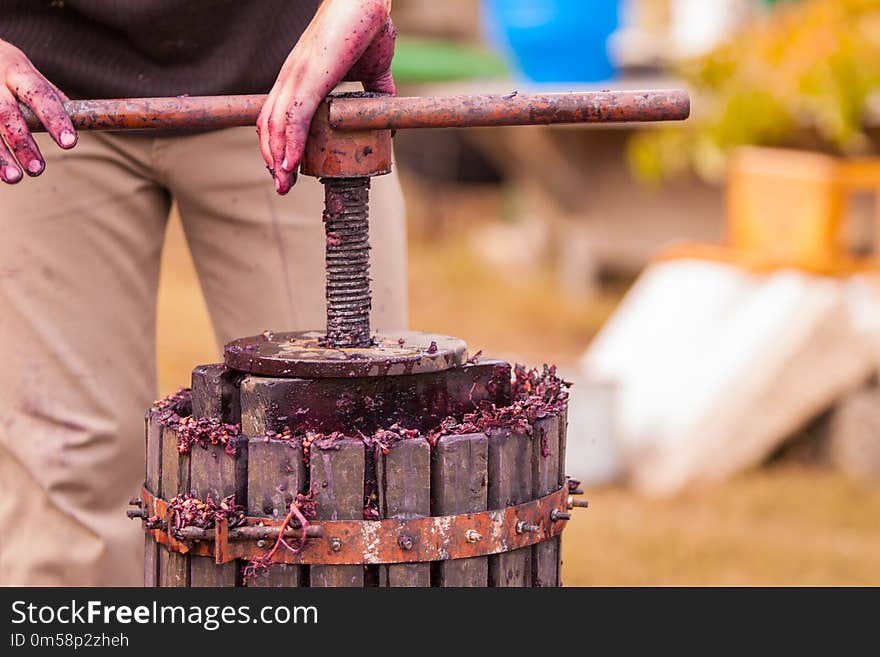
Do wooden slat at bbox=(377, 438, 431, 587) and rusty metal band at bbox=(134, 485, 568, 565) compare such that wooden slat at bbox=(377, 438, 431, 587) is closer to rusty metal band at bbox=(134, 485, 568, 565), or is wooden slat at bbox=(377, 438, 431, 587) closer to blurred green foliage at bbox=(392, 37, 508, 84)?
rusty metal band at bbox=(134, 485, 568, 565)

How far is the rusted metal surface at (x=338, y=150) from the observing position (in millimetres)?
2117

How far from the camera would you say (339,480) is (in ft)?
6.58

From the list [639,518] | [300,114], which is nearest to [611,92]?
[300,114]

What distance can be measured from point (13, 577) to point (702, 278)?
11.8 feet

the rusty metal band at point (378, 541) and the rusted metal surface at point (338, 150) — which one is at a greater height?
the rusted metal surface at point (338, 150)

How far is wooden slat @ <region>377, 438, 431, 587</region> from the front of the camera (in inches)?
79.3

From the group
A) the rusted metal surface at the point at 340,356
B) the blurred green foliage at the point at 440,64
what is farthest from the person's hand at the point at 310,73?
the blurred green foliage at the point at 440,64

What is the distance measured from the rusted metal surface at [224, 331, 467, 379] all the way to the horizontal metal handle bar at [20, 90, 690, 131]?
13.1 inches

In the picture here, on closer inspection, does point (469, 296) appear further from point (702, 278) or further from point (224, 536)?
point (224, 536)

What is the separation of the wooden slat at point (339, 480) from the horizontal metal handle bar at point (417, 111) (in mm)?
466

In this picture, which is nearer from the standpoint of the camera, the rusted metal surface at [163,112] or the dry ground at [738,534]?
the rusted metal surface at [163,112]

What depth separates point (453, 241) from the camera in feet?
36.0

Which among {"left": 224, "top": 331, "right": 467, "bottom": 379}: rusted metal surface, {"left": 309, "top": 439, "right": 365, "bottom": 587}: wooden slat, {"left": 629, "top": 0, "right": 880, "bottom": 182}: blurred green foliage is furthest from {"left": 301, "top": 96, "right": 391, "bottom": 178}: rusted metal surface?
{"left": 629, "top": 0, "right": 880, "bottom": 182}: blurred green foliage

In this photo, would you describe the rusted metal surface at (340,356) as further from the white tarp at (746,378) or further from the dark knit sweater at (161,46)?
the white tarp at (746,378)
